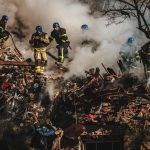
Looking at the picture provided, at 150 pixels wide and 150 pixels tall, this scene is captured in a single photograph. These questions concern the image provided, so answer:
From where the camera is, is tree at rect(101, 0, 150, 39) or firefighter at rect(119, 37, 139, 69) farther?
firefighter at rect(119, 37, 139, 69)

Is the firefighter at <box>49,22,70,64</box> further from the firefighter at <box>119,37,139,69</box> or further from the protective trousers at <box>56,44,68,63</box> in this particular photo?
the firefighter at <box>119,37,139,69</box>

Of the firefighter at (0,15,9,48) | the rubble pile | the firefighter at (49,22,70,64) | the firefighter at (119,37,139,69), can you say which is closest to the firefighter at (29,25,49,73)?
the firefighter at (49,22,70,64)

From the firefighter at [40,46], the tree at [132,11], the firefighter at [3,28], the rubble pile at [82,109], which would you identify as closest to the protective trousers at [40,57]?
the firefighter at [40,46]

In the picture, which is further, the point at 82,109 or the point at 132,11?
the point at 132,11

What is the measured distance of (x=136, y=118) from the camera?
12.8m

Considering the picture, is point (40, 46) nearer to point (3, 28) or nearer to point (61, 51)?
point (61, 51)

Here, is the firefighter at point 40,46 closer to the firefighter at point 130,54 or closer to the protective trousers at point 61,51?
the protective trousers at point 61,51

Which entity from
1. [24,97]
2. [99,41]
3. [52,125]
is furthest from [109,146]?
[99,41]

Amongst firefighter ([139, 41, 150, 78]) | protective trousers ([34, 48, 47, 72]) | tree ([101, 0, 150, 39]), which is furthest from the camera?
protective trousers ([34, 48, 47, 72])

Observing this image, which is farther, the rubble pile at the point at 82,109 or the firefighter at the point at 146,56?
the firefighter at the point at 146,56

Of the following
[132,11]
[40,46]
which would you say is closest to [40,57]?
[40,46]

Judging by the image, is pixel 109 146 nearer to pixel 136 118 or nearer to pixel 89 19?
pixel 136 118

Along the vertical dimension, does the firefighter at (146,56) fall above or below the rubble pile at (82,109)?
above

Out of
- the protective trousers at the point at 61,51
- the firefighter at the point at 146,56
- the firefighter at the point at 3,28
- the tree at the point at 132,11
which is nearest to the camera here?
the firefighter at the point at 146,56
